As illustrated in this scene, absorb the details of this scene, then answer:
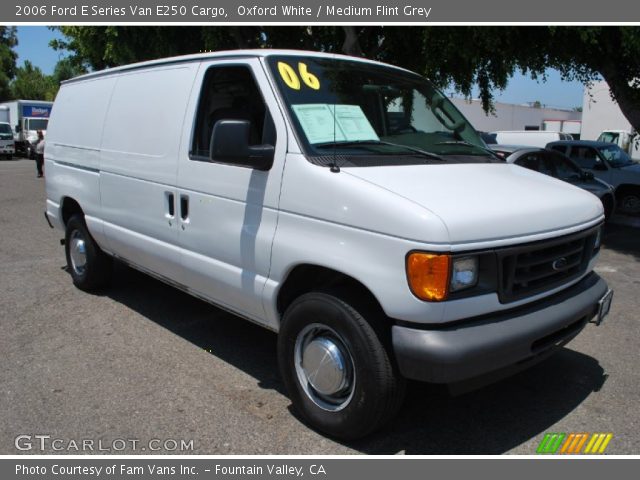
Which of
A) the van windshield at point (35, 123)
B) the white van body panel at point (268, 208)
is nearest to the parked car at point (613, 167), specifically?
the white van body panel at point (268, 208)

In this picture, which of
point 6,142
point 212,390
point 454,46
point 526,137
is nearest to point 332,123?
point 212,390

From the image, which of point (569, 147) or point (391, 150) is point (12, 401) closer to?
point (391, 150)

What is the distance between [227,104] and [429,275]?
6.83 feet

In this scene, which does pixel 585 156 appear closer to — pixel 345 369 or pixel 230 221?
pixel 230 221

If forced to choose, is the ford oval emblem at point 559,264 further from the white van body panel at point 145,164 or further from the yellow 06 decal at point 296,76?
the white van body panel at point 145,164

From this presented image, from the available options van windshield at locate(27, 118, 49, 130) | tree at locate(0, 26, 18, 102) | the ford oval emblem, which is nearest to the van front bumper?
the ford oval emblem

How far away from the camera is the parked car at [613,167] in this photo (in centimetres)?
1288

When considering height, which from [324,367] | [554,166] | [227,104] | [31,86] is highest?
[31,86]

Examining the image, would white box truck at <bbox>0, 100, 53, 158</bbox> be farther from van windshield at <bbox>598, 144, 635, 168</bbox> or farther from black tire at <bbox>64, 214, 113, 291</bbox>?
black tire at <bbox>64, 214, 113, 291</bbox>

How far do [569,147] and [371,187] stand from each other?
12.5m

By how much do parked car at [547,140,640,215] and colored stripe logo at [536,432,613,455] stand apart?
436 inches

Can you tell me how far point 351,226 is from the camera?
2.97m

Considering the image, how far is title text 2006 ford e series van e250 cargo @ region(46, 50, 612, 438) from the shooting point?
280 cm

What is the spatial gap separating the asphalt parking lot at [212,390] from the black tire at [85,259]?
0.69 feet
